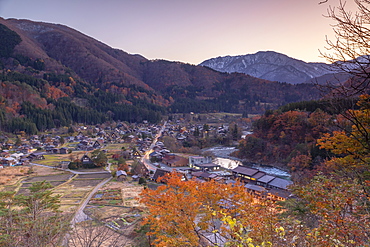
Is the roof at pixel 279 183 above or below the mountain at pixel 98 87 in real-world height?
below

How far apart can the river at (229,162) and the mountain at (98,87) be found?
30.0 metres

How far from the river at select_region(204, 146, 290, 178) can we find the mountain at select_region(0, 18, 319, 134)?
98.4 feet

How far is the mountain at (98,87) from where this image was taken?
161 feet

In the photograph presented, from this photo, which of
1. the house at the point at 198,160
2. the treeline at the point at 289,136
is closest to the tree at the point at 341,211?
the treeline at the point at 289,136

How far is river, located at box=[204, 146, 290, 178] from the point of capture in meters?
22.4

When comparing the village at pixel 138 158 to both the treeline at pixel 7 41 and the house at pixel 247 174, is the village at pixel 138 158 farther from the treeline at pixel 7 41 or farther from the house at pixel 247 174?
the treeline at pixel 7 41

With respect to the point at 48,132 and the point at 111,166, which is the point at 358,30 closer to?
the point at 111,166

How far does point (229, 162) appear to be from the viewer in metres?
27.4

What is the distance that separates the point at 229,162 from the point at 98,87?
239ft

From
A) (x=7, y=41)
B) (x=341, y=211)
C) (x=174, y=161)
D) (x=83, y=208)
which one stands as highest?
(x=7, y=41)

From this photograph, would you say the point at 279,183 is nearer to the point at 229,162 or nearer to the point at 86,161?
the point at 229,162

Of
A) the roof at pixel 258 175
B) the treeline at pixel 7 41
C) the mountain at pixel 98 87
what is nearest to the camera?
the roof at pixel 258 175

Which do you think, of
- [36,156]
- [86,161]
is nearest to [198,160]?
[86,161]

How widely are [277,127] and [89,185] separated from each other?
22532 mm
